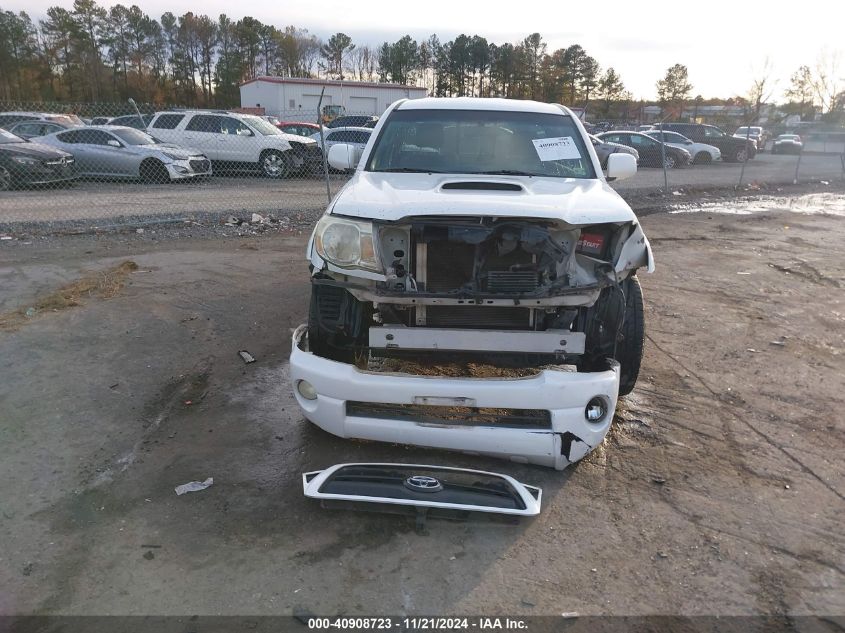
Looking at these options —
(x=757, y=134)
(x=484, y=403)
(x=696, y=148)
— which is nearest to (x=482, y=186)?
(x=484, y=403)

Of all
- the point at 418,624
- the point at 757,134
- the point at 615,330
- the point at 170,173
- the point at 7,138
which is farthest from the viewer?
the point at 757,134

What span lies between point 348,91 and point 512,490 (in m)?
46.8

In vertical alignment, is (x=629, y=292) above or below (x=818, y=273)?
above

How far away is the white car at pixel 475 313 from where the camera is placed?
3.03m

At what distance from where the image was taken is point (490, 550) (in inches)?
104

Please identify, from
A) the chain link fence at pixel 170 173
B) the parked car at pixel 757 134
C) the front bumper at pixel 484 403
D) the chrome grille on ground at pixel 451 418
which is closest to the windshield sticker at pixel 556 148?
the front bumper at pixel 484 403

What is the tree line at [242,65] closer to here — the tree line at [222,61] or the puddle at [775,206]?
the tree line at [222,61]

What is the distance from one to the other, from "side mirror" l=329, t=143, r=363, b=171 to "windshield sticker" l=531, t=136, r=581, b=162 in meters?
1.49

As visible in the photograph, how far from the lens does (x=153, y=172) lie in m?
14.0

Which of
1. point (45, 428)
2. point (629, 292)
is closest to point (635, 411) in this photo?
point (629, 292)

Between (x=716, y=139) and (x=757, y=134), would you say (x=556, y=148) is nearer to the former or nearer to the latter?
(x=716, y=139)

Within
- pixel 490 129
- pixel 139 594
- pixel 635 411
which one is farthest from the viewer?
pixel 490 129

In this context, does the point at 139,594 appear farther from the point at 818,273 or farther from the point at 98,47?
the point at 98,47

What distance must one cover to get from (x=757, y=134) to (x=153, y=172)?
3079 cm
